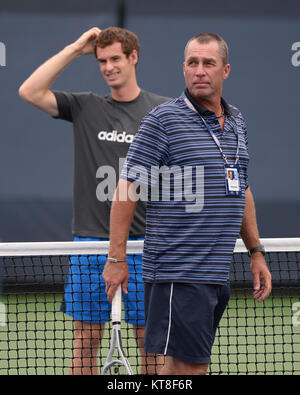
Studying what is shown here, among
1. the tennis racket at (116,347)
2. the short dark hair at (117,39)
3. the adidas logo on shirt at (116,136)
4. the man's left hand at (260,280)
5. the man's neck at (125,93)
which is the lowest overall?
the tennis racket at (116,347)

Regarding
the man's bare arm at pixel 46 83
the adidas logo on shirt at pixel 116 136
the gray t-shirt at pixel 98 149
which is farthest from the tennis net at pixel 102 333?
the man's bare arm at pixel 46 83

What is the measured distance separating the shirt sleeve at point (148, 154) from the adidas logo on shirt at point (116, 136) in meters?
0.91

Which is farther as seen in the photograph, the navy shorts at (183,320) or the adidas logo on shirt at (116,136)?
the adidas logo on shirt at (116,136)

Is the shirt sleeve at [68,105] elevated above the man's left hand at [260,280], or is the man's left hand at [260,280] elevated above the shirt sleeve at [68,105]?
the shirt sleeve at [68,105]

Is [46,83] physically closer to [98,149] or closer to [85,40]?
[85,40]

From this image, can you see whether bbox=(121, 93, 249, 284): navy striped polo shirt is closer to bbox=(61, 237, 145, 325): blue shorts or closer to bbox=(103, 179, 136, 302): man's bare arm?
bbox=(103, 179, 136, 302): man's bare arm

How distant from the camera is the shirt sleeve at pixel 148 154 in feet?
9.89

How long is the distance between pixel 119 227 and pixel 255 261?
0.72m

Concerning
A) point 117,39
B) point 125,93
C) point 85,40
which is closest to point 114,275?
point 125,93

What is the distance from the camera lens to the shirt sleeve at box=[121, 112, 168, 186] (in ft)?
9.89

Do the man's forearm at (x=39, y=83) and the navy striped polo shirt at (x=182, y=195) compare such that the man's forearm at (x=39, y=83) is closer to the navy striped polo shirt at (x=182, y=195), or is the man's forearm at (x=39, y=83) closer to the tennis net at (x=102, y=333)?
the tennis net at (x=102, y=333)

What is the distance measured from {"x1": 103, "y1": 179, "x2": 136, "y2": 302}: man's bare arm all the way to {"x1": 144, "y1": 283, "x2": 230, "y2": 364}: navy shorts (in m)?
0.15
